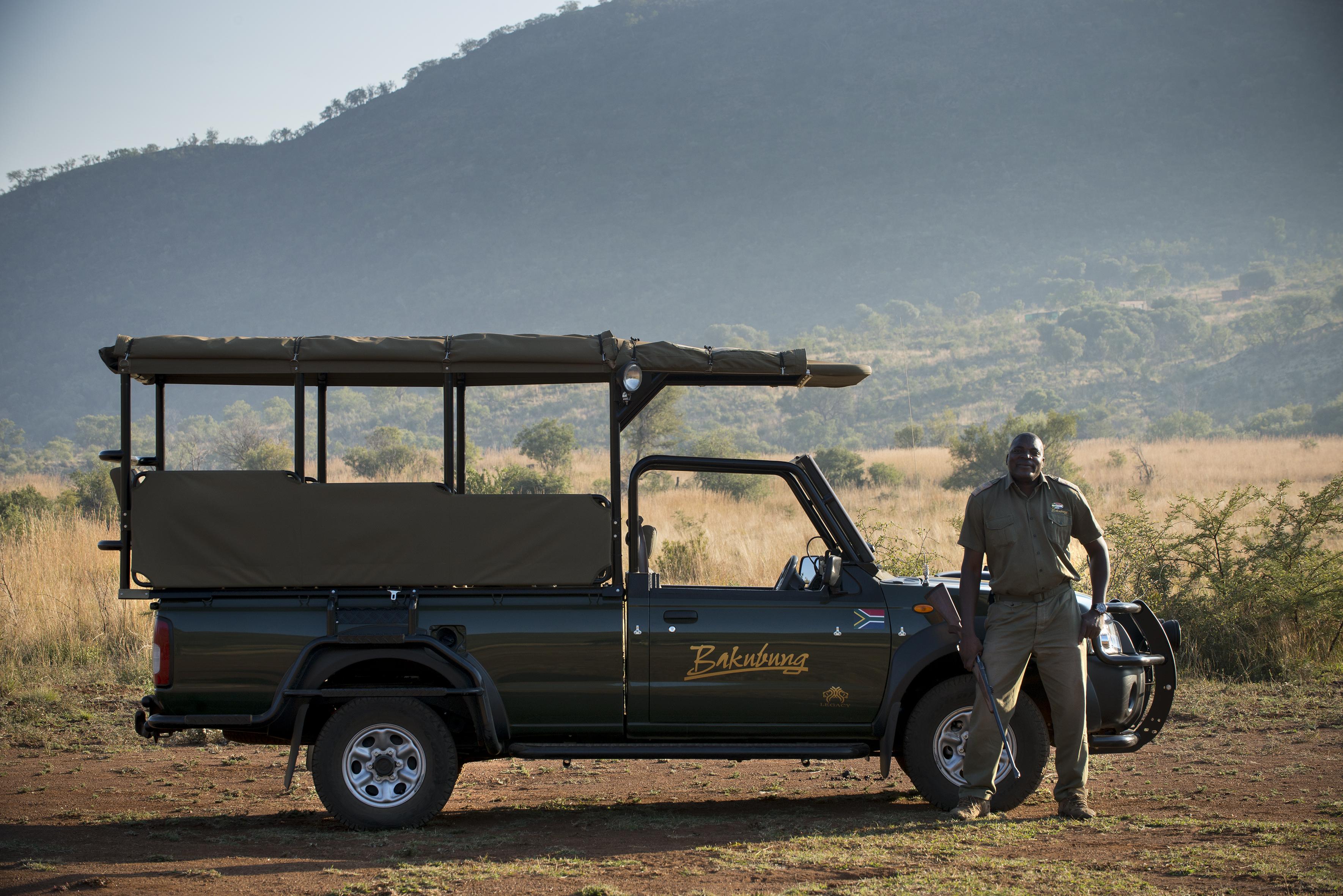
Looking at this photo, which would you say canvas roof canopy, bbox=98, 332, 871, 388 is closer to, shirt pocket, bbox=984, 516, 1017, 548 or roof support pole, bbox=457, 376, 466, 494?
roof support pole, bbox=457, 376, 466, 494

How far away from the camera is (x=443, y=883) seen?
16.1 feet

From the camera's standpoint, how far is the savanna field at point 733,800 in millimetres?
5012

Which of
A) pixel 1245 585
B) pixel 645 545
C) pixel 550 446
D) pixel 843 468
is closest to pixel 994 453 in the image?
pixel 843 468

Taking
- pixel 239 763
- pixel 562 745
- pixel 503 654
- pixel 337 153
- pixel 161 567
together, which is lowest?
pixel 239 763

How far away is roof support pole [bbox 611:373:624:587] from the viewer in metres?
5.91

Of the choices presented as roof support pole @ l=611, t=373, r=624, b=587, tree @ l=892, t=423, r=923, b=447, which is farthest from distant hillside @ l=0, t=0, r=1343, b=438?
roof support pole @ l=611, t=373, r=624, b=587

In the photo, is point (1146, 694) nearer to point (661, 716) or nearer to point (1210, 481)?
point (661, 716)

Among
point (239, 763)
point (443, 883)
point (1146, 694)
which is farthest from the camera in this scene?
point (239, 763)

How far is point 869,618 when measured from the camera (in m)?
6.00

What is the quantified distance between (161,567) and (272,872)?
1.62m

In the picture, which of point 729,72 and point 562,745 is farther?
point 729,72

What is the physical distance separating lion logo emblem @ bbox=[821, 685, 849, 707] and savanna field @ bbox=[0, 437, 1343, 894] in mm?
615

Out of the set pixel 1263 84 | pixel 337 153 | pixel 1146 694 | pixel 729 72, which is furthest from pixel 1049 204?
pixel 1146 694

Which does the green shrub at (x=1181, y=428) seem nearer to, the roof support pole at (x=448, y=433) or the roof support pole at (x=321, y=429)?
the roof support pole at (x=321, y=429)
